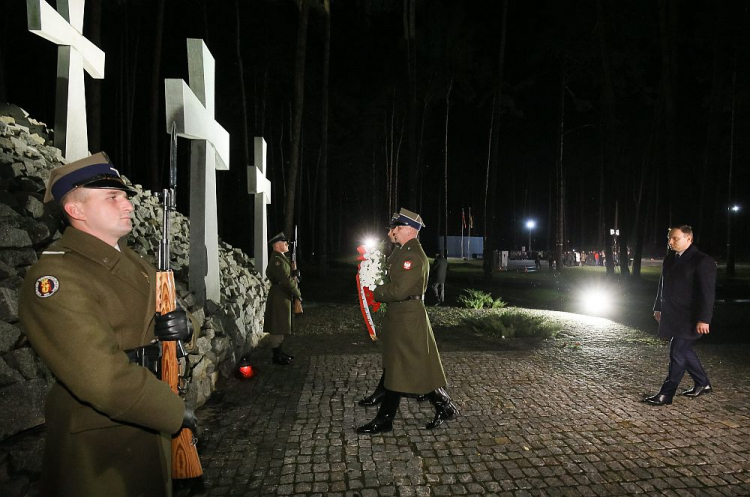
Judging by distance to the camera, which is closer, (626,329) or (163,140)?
(626,329)

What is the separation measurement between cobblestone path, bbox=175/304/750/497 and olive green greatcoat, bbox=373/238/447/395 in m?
0.49

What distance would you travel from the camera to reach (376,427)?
4.22 meters

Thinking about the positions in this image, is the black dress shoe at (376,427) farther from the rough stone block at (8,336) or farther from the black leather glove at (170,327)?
the rough stone block at (8,336)

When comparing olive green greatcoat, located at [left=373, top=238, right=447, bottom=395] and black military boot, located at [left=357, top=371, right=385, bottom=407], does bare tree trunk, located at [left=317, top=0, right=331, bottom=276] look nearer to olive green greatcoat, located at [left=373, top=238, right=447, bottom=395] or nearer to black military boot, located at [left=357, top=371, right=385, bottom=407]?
black military boot, located at [left=357, top=371, right=385, bottom=407]

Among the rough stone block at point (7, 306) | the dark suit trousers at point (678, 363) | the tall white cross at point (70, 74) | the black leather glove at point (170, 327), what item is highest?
the tall white cross at point (70, 74)

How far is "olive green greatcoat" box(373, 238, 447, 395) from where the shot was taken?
4297mm

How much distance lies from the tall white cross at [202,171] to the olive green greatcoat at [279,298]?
0.86 meters

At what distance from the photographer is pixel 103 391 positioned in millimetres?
1559

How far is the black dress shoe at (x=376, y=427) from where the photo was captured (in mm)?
4215

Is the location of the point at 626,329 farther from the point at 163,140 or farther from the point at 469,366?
the point at 163,140

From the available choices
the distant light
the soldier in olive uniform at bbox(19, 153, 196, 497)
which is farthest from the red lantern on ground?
the distant light

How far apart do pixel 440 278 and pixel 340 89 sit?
17.0m

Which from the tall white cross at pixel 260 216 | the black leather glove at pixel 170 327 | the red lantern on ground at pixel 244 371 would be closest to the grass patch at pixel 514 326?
the red lantern on ground at pixel 244 371

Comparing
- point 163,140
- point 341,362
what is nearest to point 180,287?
point 341,362
